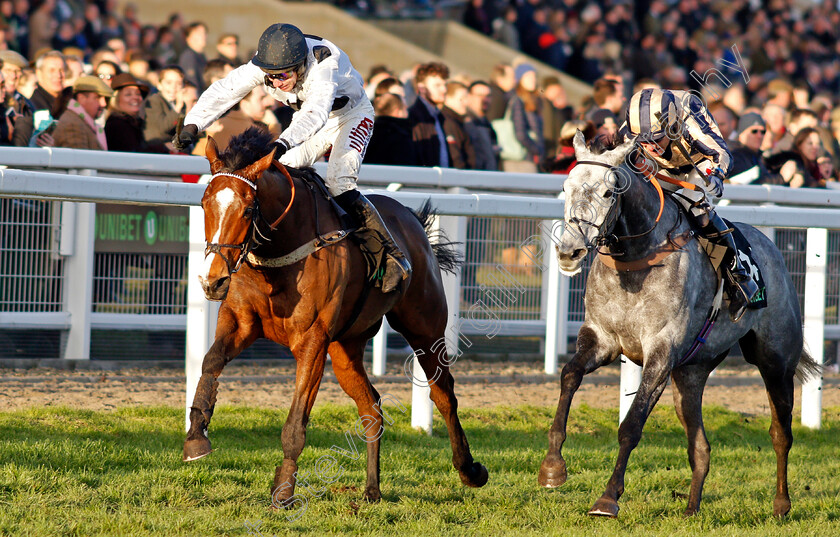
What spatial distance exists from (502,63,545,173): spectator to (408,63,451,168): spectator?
4.09ft

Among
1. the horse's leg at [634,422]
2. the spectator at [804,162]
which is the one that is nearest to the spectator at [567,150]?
the spectator at [804,162]

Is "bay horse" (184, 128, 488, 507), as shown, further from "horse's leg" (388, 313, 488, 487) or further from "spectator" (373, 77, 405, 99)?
"spectator" (373, 77, 405, 99)

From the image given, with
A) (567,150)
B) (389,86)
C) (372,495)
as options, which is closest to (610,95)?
(567,150)

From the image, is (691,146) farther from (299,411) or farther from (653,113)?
(299,411)

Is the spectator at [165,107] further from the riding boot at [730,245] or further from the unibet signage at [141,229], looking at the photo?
the riding boot at [730,245]

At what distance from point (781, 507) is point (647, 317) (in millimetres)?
1228

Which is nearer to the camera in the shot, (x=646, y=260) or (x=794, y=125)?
(x=646, y=260)

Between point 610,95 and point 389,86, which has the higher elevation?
point 610,95

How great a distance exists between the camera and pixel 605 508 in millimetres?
4848

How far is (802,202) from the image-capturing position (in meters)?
9.07

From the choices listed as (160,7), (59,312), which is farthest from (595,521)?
(160,7)

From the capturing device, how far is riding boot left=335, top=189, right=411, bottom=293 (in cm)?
532

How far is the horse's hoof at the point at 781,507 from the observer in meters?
5.56

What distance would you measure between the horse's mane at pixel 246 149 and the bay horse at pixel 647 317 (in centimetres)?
129
